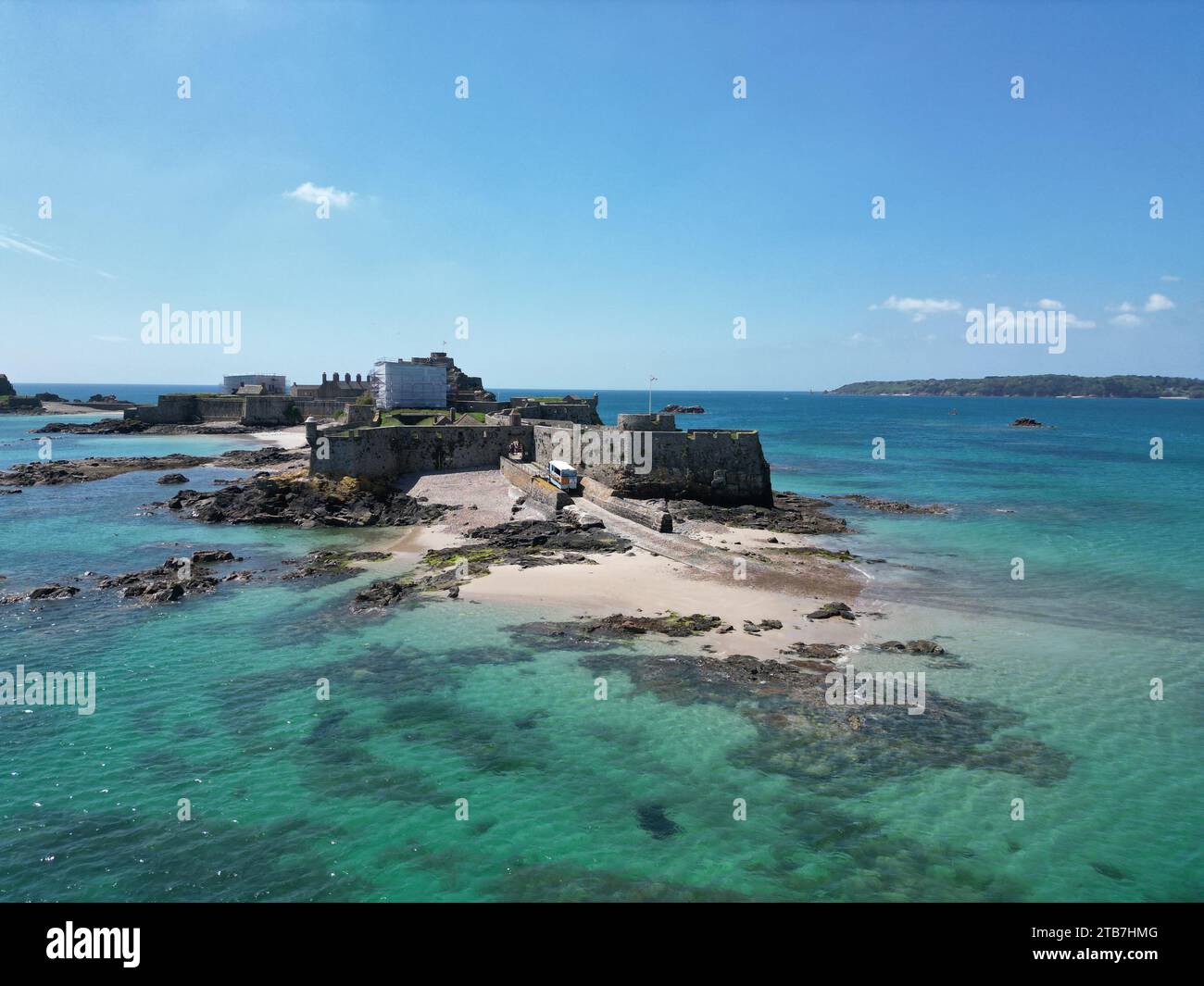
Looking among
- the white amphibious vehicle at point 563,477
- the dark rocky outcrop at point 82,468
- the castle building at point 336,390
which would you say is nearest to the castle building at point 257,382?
the castle building at point 336,390

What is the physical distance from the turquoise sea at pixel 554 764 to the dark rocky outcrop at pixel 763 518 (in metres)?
9.18

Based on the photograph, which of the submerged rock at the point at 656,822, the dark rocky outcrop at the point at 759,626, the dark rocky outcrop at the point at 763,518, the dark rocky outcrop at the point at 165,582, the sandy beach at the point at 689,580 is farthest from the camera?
the dark rocky outcrop at the point at 763,518

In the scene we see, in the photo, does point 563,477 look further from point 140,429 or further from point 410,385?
point 140,429

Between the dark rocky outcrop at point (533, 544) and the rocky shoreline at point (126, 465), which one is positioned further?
the rocky shoreline at point (126, 465)

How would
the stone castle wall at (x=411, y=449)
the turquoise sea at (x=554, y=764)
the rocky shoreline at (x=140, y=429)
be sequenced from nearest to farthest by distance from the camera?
the turquoise sea at (x=554, y=764) → the stone castle wall at (x=411, y=449) → the rocky shoreline at (x=140, y=429)

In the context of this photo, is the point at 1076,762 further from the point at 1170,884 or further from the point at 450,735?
the point at 450,735

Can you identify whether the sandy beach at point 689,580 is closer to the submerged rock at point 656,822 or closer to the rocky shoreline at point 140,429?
the submerged rock at point 656,822

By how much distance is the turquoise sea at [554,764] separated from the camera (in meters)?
9.21

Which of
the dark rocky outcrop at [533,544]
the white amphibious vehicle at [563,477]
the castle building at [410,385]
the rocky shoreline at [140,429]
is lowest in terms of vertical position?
the dark rocky outcrop at [533,544]

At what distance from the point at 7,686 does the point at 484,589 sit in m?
10.9

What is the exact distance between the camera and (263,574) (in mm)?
23000
